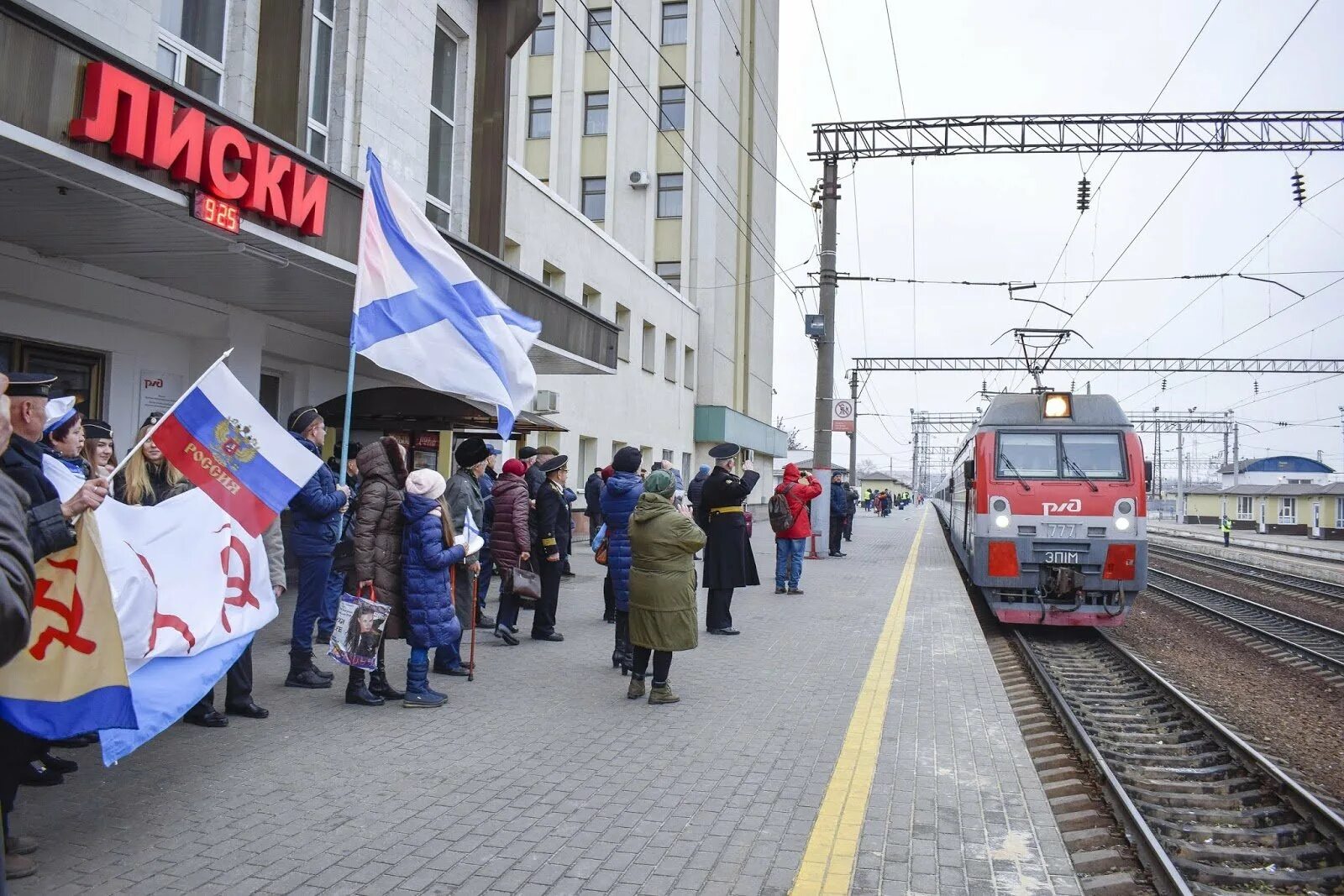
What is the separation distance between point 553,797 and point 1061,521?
895cm

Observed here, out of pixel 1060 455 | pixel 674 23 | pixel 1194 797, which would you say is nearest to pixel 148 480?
pixel 1194 797

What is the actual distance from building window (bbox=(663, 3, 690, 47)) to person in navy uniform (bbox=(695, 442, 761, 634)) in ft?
93.1

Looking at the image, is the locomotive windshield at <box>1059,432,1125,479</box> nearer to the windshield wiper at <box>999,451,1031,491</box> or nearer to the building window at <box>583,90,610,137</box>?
the windshield wiper at <box>999,451,1031,491</box>

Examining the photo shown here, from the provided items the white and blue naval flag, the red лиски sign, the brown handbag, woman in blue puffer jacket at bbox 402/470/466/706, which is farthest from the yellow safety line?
the red лиски sign

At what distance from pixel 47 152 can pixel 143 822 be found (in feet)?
13.8

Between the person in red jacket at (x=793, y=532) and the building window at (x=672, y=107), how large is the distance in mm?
22323

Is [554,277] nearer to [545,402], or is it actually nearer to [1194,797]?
[545,402]

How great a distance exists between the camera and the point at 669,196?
3459cm

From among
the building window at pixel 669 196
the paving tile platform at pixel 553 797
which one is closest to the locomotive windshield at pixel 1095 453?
the paving tile platform at pixel 553 797

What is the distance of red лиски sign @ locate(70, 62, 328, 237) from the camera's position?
665cm

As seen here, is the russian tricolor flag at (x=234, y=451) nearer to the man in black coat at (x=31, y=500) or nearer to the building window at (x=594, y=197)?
the man in black coat at (x=31, y=500)

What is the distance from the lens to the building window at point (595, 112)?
34.2 meters

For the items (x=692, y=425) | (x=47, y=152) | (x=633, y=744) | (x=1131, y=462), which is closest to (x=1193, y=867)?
(x=633, y=744)

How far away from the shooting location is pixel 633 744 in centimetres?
615
